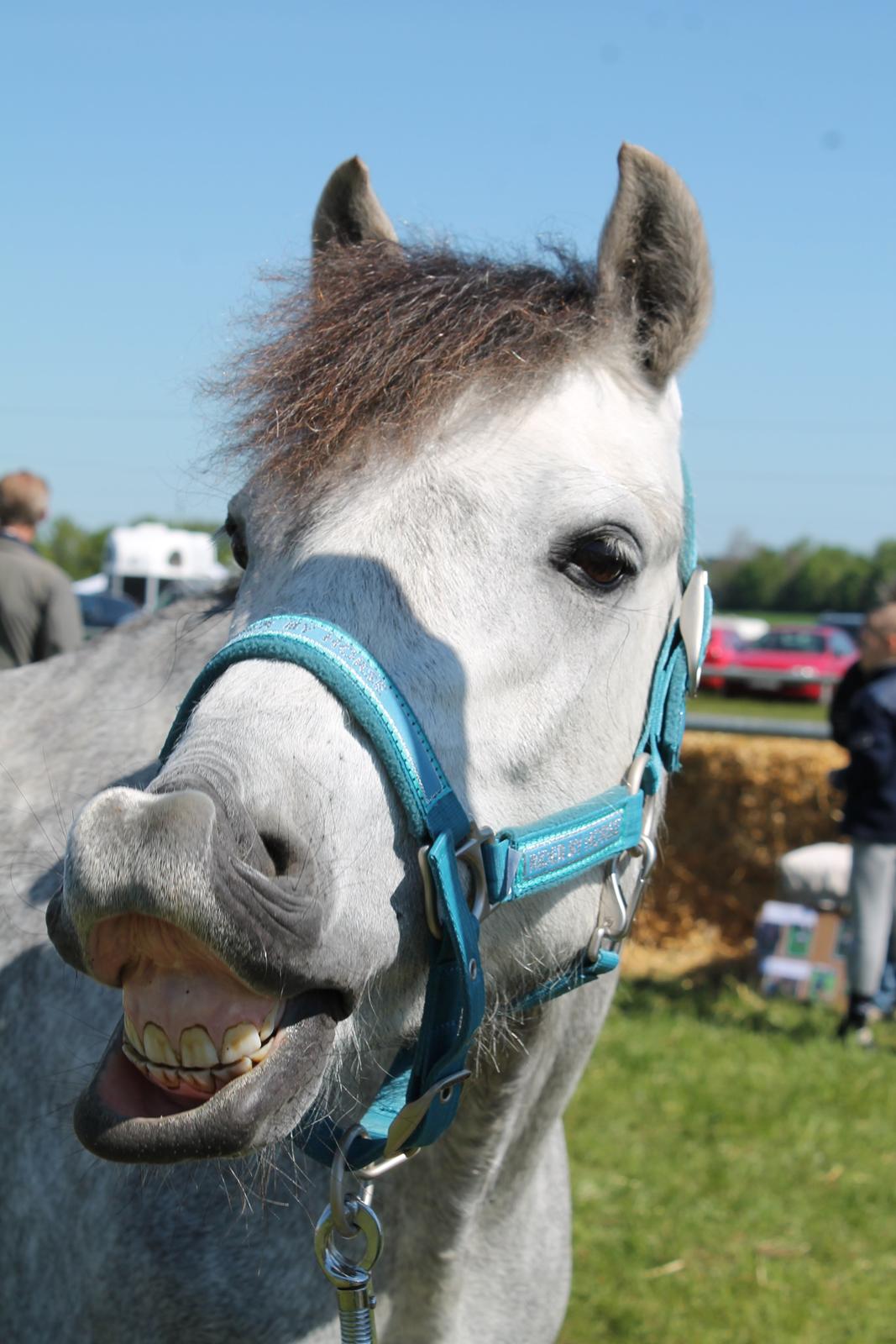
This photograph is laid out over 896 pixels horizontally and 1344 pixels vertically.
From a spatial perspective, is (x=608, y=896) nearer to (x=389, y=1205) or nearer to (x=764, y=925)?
(x=389, y=1205)

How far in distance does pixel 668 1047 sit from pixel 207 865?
6052 millimetres

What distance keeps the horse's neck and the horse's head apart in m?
0.27

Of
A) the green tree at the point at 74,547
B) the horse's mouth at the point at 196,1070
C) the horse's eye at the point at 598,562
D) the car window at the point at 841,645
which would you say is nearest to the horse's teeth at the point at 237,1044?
the horse's mouth at the point at 196,1070

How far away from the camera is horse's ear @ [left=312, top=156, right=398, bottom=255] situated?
8.92 ft

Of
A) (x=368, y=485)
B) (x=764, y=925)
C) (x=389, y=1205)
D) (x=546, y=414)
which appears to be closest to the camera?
(x=368, y=485)

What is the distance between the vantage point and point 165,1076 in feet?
5.34

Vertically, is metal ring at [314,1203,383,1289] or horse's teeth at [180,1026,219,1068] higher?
horse's teeth at [180,1026,219,1068]

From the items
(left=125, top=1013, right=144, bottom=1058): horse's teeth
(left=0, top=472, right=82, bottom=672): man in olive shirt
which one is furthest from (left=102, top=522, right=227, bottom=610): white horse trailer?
(left=125, top=1013, right=144, bottom=1058): horse's teeth

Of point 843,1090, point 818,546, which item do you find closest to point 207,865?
point 843,1090

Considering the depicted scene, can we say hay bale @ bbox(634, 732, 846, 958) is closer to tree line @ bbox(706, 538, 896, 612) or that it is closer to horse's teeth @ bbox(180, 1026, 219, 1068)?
horse's teeth @ bbox(180, 1026, 219, 1068)

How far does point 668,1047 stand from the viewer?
698 cm

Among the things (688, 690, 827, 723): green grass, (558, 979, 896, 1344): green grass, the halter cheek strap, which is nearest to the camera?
the halter cheek strap

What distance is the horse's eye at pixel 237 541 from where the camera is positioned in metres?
2.36

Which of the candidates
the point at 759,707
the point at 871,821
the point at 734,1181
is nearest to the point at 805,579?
the point at 759,707
